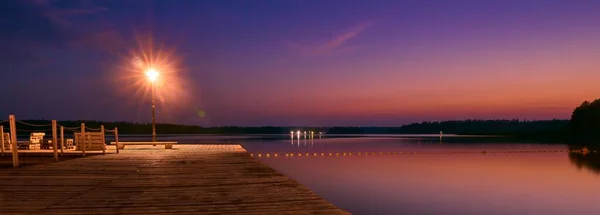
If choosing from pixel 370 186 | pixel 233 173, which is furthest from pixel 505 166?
pixel 233 173

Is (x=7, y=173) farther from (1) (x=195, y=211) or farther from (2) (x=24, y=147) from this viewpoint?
(2) (x=24, y=147)

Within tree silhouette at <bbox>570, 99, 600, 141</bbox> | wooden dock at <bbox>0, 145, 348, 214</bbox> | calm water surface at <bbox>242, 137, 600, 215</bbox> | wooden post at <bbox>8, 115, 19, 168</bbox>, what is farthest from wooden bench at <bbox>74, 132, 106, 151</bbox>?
tree silhouette at <bbox>570, 99, 600, 141</bbox>

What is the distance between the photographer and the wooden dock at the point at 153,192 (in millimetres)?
7852

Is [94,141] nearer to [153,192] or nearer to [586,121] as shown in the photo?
[153,192]

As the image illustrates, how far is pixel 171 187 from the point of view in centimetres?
1046

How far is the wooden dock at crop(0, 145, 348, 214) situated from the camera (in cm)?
785

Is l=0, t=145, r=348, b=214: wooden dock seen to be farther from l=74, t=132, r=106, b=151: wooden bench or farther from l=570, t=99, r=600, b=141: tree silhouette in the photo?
l=570, t=99, r=600, b=141: tree silhouette

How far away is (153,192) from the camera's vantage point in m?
9.67

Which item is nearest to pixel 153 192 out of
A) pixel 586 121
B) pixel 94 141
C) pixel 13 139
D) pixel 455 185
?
pixel 13 139

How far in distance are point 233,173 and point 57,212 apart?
6.56 meters

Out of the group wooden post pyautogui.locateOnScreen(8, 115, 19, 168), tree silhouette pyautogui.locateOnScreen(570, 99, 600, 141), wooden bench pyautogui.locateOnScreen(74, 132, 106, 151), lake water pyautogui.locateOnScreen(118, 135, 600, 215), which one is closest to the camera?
wooden post pyautogui.locateOnScreen(8, 115, 19, 168)

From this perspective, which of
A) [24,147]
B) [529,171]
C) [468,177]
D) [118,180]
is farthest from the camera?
[529,171]

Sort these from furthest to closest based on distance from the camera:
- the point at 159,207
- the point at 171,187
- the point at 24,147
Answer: the point at 24,147 < the point at 171,187 < the point at 159,207

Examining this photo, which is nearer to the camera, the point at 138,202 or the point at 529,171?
the point at 138,202
